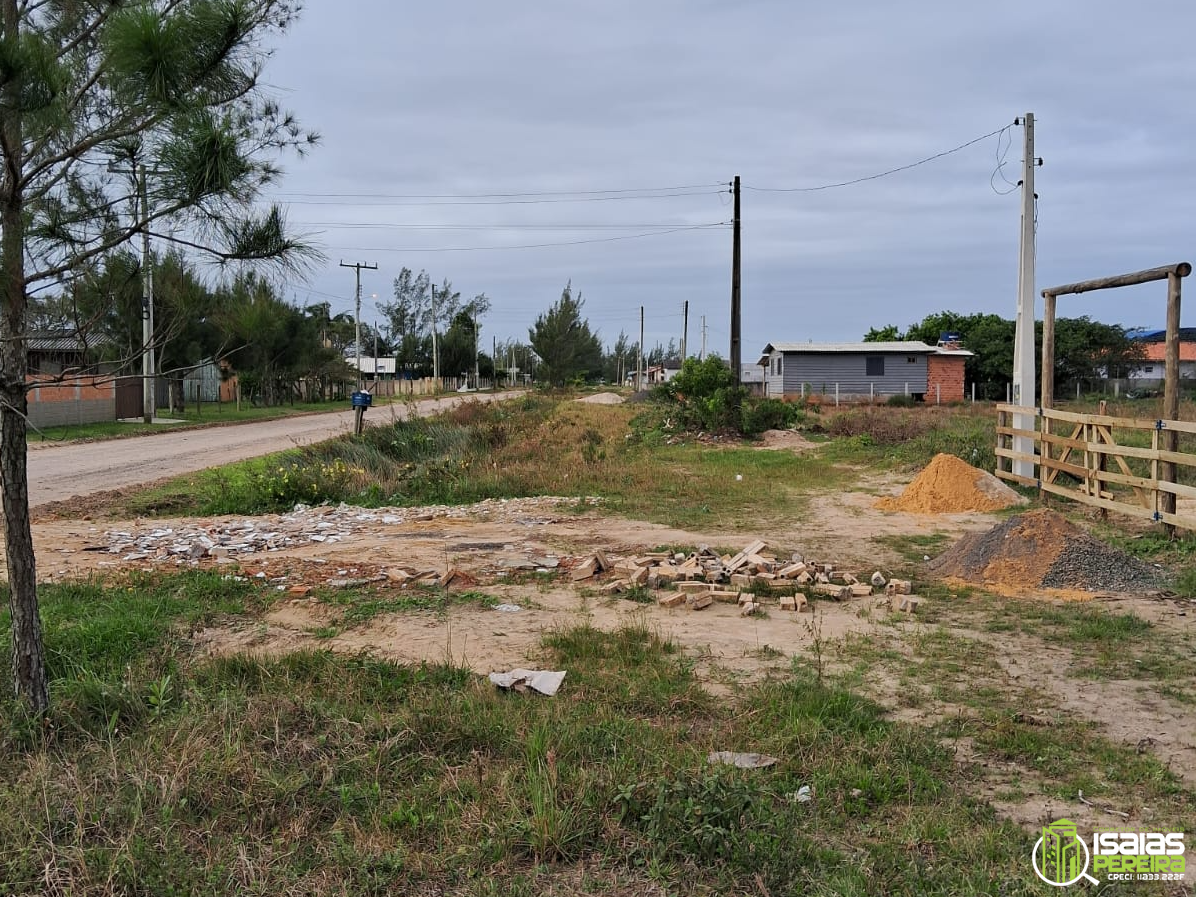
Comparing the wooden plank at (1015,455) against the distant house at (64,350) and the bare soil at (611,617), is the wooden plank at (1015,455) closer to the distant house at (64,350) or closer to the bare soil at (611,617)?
the bare soil at (611,617)

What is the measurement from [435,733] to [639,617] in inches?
118

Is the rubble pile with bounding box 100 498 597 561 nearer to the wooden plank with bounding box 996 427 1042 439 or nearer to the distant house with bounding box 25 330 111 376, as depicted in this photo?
the distant house with bounding box 25 330 111 376

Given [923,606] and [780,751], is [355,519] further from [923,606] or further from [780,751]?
[780,751]

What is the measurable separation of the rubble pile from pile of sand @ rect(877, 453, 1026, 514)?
4925 millimetres

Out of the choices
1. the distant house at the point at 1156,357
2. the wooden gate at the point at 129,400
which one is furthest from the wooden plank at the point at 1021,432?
the distant house at the point at 1156,357

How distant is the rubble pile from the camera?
947cm

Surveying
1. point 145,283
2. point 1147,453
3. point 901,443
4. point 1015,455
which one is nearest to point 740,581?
point 145,283

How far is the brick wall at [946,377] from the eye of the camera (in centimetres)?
4919

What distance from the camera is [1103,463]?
11898 millimetres

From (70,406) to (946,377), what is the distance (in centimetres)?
4186

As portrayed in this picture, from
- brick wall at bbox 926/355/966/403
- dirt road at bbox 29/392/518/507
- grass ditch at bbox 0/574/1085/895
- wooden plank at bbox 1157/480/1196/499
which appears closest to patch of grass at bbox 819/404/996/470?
wooden plank at bbox 1157/480/1196/499

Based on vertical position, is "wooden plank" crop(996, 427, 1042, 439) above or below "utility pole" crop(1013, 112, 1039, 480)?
below

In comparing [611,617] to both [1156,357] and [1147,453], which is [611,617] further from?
[1156,357]

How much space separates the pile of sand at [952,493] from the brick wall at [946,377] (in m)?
38.0
